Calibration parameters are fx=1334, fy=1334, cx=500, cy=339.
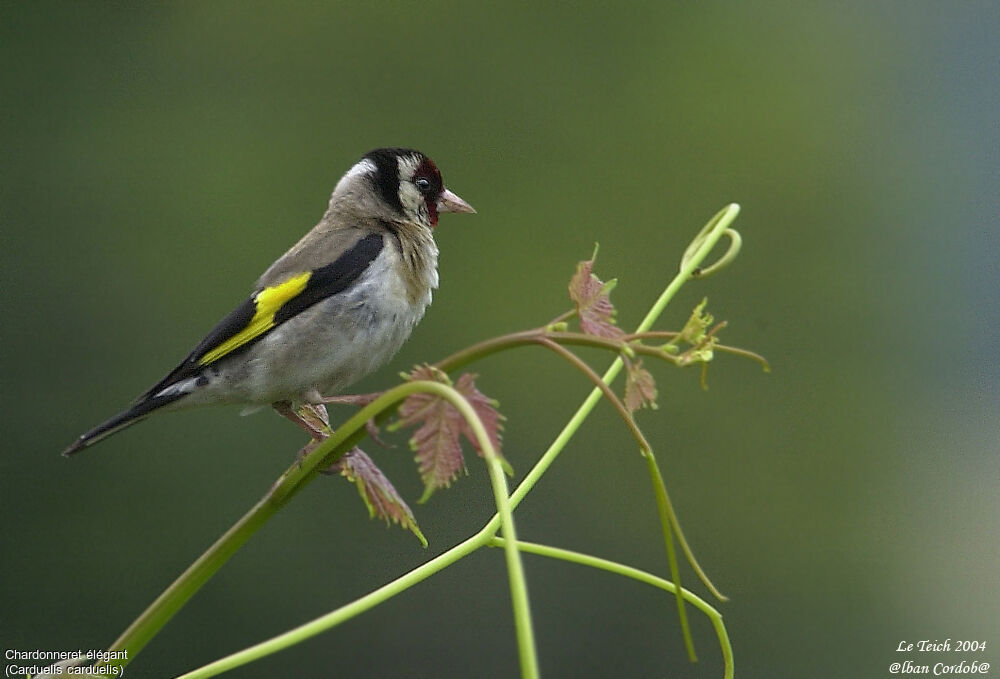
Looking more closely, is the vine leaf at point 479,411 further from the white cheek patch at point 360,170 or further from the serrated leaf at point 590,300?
the white cheek patch at point 360,170

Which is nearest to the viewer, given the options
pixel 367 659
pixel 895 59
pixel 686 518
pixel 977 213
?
pixel 367 659

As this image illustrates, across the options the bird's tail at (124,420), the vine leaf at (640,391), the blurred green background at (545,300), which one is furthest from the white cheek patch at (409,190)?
the blurred green background at (545,300)

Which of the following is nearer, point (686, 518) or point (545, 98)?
point (686, 518)

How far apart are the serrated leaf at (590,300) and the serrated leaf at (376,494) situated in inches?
10.3

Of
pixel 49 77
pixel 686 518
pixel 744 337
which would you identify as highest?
pixel 49 77

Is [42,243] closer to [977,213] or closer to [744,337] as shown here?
[744,337]

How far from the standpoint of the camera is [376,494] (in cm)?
127

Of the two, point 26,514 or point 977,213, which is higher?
point 977,213

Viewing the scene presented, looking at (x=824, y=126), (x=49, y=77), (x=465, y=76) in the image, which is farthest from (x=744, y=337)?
(x=49, y=77)

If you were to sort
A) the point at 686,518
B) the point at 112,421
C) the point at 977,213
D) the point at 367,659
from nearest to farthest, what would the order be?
the point at 112,421 → the point at 367,659 → the point at 686,518 → the point at 977,213

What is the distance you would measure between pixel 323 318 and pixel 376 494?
3.31ft

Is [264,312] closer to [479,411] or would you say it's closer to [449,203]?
[449,203]

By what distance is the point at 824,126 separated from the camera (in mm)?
7215

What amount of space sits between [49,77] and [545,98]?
270 cm
